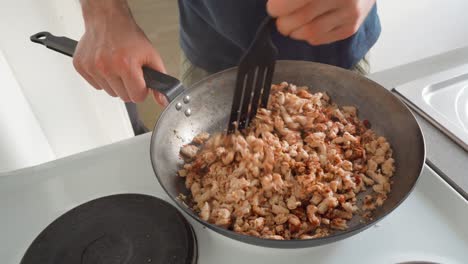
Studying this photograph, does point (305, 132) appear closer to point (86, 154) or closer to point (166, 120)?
point (166, 120)

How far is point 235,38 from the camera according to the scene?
0.82 metres

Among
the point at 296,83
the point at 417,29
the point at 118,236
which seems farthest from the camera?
the point at 417,29

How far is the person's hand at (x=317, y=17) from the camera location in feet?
1.77

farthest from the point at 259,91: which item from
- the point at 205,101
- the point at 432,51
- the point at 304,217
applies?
the point at 432,51

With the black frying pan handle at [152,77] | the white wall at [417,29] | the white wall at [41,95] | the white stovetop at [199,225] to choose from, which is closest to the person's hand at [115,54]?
the black frying pan handle at [152,77]

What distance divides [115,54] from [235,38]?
252mm

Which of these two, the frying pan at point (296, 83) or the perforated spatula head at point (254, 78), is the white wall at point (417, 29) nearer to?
the frying pan at point (296, 83)

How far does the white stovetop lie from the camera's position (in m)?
0.54

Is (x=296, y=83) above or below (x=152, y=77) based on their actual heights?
below

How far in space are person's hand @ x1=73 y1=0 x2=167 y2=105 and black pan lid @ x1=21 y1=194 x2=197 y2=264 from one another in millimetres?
203

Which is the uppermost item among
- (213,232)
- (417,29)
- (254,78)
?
(254,78)

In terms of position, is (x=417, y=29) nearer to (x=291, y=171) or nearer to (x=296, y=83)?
(x=296, y=83)

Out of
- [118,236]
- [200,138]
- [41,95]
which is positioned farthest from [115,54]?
[41,95]

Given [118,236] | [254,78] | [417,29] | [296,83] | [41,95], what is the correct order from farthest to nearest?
[417,29], [41,95], [296,83], [254,78], [118,236]
